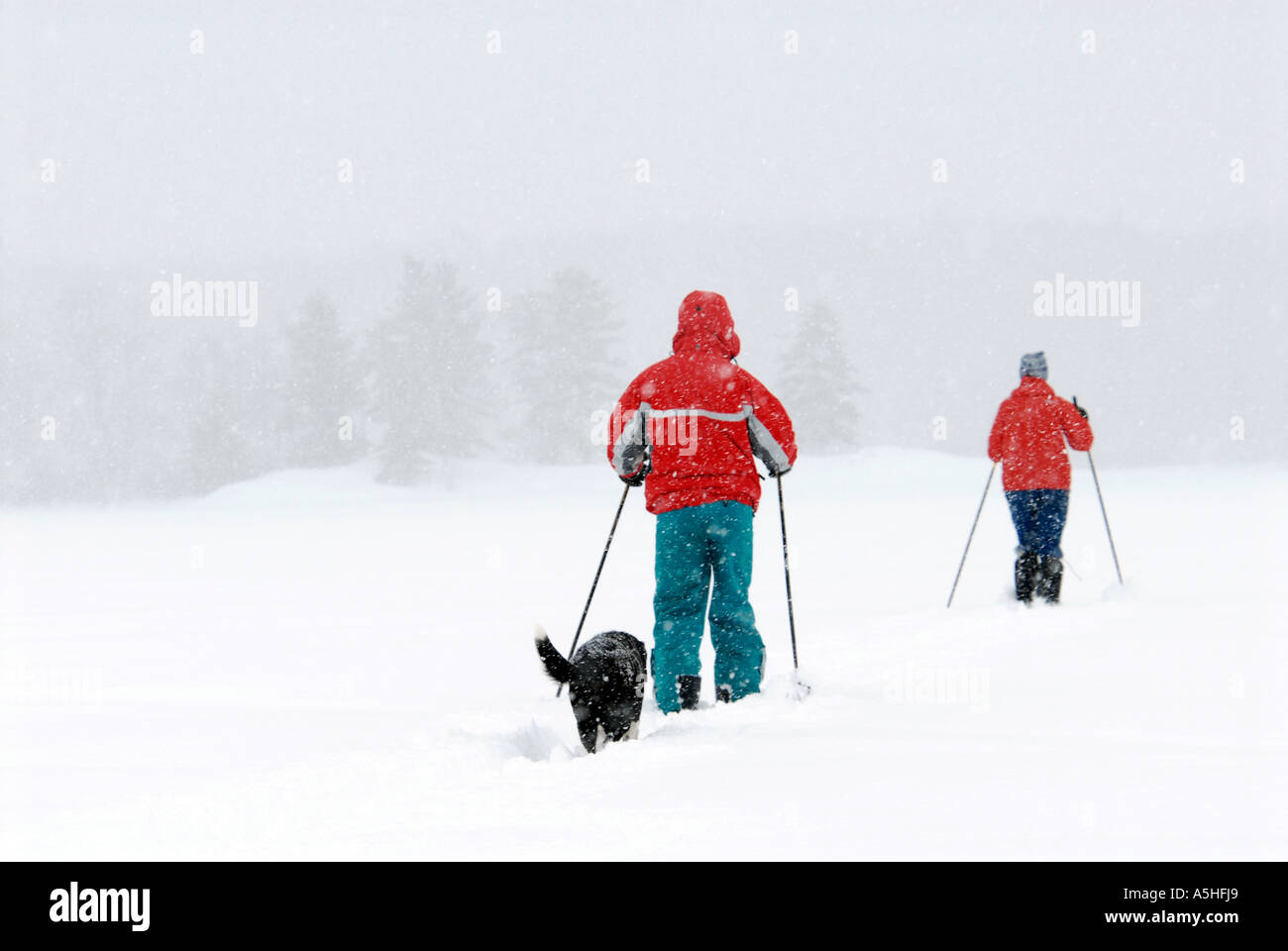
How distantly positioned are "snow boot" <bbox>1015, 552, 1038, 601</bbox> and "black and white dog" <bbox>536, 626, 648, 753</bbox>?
4.89 meters

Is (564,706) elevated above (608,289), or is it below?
below

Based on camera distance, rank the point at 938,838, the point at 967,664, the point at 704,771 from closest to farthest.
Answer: the point at 938,838, the point at 704,771, the point at 967,664

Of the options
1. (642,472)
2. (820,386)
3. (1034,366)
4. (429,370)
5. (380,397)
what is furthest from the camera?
(429,370)

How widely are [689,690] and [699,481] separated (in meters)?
0.97

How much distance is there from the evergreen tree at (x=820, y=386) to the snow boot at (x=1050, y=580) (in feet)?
111

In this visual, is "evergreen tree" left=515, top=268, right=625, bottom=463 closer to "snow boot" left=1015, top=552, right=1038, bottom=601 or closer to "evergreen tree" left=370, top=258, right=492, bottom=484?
"evergreen tree" left=370, top=258, right=492, bottom=484

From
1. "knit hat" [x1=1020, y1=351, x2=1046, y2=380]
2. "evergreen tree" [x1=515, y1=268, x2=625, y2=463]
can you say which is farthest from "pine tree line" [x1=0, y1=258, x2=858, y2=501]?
"knit hat" [x1=1020, y1=351, x2=1046, y2=380]

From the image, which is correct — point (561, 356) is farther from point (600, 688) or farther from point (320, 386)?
point (600, 688)

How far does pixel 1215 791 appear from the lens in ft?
10.5

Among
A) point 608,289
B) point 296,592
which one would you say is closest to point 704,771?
point 296,592

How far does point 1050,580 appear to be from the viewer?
27.3 feet

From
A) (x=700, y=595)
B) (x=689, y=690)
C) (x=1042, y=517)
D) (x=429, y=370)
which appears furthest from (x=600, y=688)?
(x=429, y=370)

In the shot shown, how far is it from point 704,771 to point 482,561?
10.9 m
